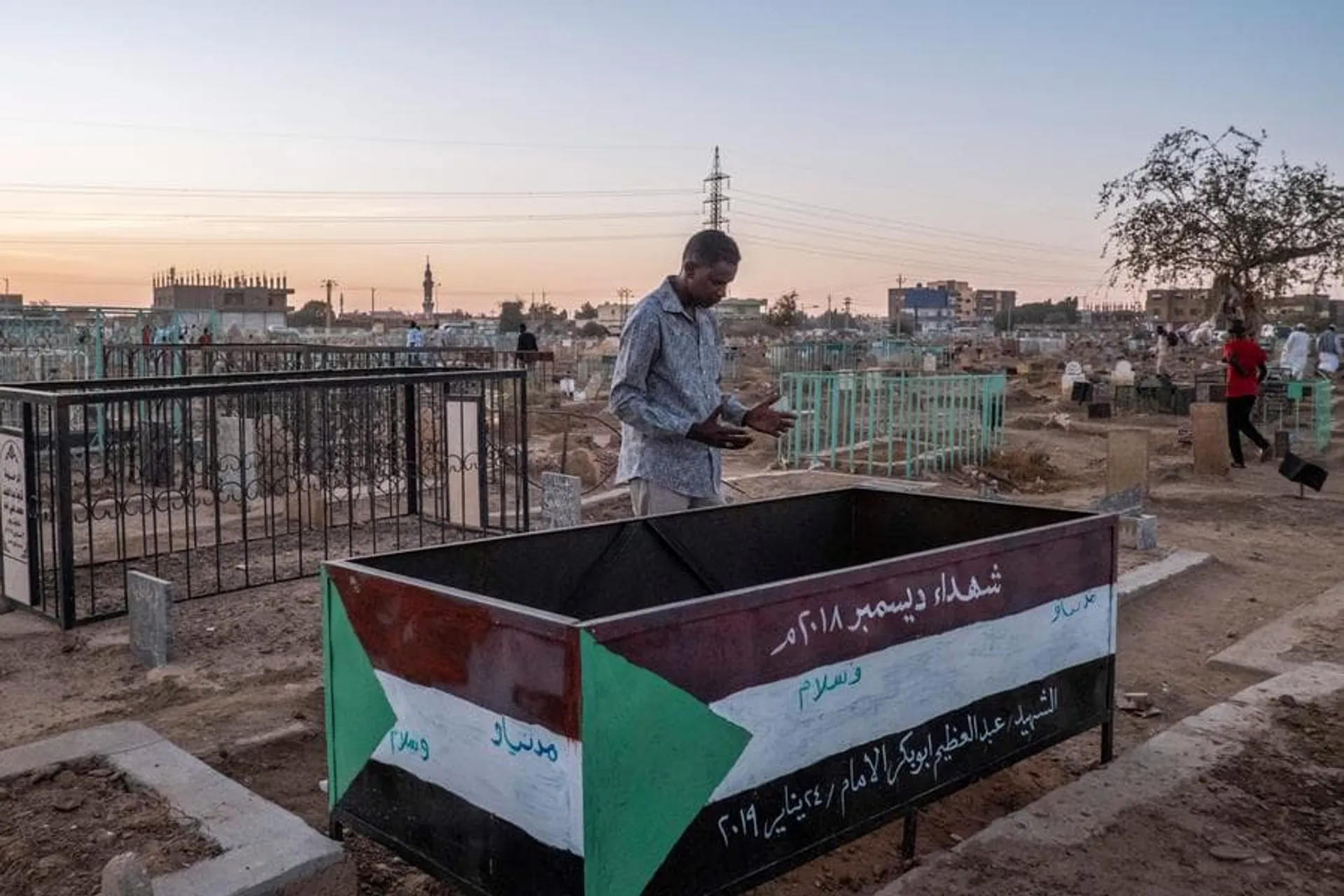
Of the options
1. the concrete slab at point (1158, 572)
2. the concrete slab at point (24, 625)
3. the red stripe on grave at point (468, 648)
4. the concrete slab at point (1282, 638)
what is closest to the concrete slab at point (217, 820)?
the red stripe on grave at point (468, 648)

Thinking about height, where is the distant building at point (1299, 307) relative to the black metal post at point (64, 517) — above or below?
above

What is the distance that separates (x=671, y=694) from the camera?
8.66 ft

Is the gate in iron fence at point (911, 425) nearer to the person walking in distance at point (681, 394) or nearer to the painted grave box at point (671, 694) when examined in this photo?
the person walking in distance at point (681, 394)

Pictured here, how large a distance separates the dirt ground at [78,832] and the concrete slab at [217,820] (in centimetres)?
5

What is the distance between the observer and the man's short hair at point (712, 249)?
4.18m

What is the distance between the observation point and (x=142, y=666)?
5469mm

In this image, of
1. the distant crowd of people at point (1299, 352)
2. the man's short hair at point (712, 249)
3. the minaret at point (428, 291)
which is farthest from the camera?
the minaret at point (428, 291)

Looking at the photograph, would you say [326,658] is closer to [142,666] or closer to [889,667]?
[889,667]

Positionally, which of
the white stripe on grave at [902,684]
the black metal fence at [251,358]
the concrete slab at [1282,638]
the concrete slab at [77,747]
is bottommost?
the concrete slab at [1282,638]

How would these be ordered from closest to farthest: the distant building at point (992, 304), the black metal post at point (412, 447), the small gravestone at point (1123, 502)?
the small gravestone at point (1123, 502) < the black metal post at point (412, 447) < the distant building at point (992, 304)

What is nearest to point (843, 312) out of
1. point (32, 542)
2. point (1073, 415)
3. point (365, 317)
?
point (365, 317)

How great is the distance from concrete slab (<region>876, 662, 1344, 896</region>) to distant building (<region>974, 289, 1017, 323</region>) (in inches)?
4380

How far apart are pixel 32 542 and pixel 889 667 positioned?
494 centimetres

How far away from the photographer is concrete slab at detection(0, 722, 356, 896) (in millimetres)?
2988
